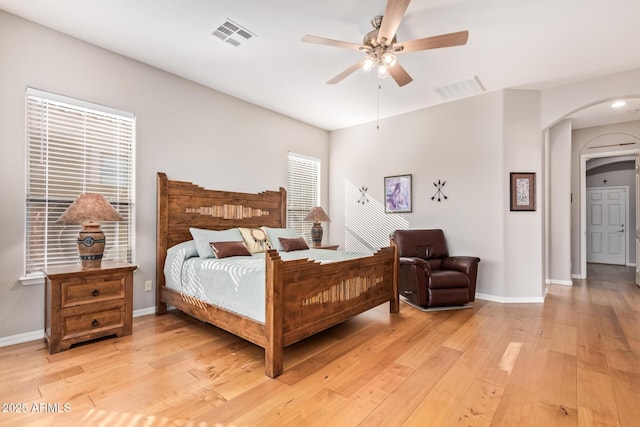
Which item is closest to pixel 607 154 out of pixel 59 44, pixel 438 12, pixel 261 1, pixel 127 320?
pixel 438 12

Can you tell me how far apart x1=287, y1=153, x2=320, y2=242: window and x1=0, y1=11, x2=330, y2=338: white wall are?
0.88ft

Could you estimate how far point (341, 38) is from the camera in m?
3.00

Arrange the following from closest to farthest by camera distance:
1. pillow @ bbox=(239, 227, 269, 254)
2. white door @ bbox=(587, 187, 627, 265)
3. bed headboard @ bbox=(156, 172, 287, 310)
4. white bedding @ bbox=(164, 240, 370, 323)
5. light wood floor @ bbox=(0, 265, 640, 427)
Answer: light wood floor @ bbox=(0, 265, 640, 427) → white bedding @ bbox=(164, 240, 370, 323) → bed headboard @ bbox=(156, 172, 287, 310) → pillow @ bbox=(239, 227, 269, 254) → white door @ bbox=(587, 187, 627, 265)

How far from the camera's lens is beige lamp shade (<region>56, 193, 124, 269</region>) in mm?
2693

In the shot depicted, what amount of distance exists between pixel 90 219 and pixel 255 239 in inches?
71.6

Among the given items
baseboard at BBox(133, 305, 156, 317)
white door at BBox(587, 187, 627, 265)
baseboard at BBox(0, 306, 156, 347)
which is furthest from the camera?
white door at BBox(587, 187, 627, 265)

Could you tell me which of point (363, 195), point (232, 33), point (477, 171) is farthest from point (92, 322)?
point (477, 171)

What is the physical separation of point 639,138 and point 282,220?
6504 millimetres

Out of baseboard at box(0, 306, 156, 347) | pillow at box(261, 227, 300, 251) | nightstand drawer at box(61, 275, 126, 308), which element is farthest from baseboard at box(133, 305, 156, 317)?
pillow at box(261, 227, 300, 251)

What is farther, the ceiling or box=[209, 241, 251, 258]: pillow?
box=[209, 241, 251, 258]: pillow

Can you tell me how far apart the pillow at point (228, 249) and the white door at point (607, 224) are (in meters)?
8.90

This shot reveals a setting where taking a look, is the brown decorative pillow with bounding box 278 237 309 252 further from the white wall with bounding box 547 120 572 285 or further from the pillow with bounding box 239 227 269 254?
the white wall with bounding box 547 120 572 285

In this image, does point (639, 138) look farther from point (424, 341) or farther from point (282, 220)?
point (282, 220)

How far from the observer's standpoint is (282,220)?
16.8 ft
